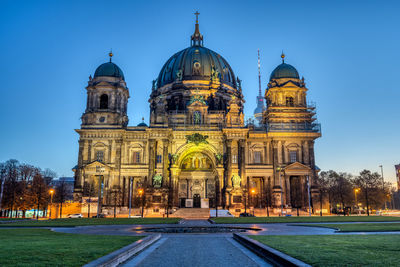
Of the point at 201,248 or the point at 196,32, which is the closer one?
the point at 201,248

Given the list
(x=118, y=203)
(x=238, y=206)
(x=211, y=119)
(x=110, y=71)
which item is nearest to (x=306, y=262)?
(x=238, y=206)

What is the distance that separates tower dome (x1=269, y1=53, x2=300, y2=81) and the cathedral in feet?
0.66

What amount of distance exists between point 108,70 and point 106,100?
600cm

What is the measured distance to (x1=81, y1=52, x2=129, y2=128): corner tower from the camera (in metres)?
65.3

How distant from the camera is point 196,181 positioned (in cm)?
6894

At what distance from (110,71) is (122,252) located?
60.2 m

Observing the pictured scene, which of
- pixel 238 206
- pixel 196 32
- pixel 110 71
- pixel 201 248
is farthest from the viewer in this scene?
pixel 196 32

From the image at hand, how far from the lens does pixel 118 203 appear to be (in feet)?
200

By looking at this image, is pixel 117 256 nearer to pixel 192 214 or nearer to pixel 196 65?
pixel 192 214

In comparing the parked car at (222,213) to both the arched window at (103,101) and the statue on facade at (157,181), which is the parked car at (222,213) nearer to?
the statue on facade at (157,181)

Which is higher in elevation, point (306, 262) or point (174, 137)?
point (174, 137)

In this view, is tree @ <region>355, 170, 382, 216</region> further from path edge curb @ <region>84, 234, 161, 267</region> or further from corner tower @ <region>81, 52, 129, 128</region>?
path edge curb @ <region>84, 234, 161, 267</region>

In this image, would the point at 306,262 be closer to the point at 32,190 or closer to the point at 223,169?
the point at 223,169

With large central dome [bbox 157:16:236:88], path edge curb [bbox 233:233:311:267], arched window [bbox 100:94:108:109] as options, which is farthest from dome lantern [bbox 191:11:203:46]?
path edge curb [bbox 233:233:311:267]
